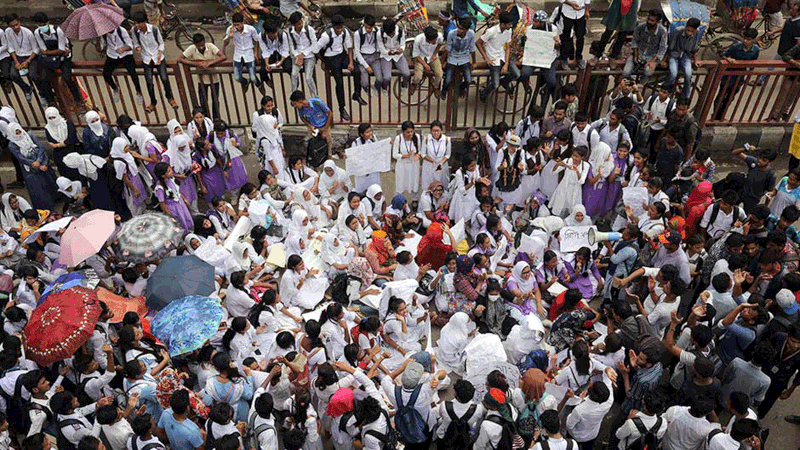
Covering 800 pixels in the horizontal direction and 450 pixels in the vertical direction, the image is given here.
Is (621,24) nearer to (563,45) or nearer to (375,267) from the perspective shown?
(563,45)

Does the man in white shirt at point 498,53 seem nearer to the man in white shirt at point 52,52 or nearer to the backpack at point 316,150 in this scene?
the backpack at point 316,150

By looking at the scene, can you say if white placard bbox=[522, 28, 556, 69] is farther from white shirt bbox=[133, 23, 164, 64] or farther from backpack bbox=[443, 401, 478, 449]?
backpack bbox=[443, 401, 478, 449]

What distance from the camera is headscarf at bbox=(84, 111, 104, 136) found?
8.55m

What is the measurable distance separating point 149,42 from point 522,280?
6282mm

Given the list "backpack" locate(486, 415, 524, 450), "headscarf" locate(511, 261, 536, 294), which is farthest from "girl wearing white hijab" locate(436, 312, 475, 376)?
"backpack" locate(486, 415, 524, 450)

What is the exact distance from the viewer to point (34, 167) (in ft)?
29.6

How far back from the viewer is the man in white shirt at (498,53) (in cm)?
943

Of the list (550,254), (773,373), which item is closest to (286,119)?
(550,254)

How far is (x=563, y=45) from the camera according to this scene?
9781 mm

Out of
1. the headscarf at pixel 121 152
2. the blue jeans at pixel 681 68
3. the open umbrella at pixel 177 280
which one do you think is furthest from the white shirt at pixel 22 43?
the blue jeans at pixel 681 68

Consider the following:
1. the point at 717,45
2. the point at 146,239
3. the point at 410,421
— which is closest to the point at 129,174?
the point at 146,239

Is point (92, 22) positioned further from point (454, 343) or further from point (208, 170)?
point (454, 343)

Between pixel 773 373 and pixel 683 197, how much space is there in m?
2.86

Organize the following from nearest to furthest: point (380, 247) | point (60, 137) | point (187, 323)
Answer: point (187, 323) < point (380, 247) < point (60, 137)
